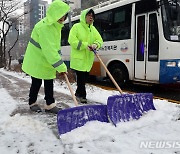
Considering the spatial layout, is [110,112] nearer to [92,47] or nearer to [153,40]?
[92,47]

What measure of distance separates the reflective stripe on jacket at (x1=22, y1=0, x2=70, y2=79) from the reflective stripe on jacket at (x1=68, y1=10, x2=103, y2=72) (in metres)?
1.03

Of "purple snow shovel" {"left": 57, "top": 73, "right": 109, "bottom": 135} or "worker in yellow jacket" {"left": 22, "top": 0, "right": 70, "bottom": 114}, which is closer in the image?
"purple snow shovel" {"left": 57, "top": 73, "right": 109, "bottom": 135}

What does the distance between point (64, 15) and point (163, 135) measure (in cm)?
225

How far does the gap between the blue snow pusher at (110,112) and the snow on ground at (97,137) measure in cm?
10

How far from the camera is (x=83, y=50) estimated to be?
506 centimetres

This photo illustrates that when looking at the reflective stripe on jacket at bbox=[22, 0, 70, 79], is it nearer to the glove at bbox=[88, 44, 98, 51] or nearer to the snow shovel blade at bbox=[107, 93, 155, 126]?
the snow shovel blade at bbox=[107, 93, 155, 126]

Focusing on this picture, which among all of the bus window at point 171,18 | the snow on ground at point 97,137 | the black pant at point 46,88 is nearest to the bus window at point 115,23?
the bus window at point 171,18

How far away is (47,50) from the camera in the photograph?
3.74 meters

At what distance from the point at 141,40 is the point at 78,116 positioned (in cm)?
418

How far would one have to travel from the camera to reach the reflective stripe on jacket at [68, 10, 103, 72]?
4.95 m

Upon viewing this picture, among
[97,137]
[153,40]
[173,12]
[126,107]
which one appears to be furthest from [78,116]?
[173,12]

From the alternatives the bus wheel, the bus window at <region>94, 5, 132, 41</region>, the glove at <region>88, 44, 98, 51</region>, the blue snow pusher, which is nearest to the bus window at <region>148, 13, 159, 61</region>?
the bus window at <region>94, 5, 132, 41</region>

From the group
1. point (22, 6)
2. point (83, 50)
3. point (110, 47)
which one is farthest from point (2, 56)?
point (83, 50)

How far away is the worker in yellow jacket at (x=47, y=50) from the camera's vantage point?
3748 mm
